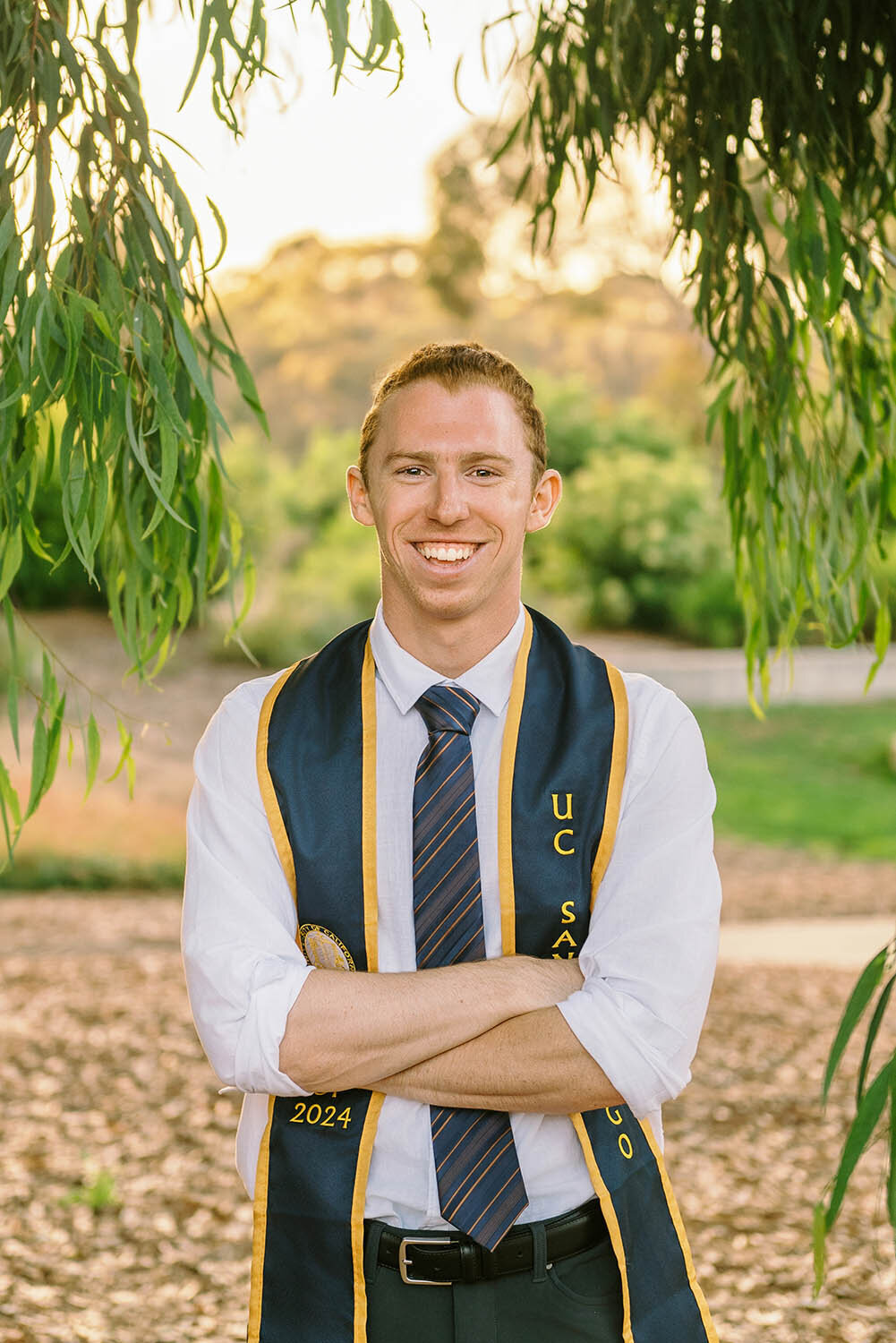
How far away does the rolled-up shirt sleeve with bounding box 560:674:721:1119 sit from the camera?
158 cm

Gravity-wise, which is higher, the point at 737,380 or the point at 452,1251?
the point at 737,380

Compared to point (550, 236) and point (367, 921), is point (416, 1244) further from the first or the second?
point (550, 236)

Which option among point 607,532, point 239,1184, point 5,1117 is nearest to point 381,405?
point 239,1184

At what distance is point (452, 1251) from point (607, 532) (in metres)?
17.1

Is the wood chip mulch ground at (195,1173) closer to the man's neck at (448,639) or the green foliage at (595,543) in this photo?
the man's neck at (448,639)

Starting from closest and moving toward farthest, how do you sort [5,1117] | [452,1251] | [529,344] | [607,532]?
[452,1251] → [5,1117] → [607,532] → [529,344]

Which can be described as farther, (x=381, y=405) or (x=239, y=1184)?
(x=239, y=1184)

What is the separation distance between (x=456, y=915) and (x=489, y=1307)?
Result: 0.45m

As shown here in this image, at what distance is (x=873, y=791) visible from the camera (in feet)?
41.9

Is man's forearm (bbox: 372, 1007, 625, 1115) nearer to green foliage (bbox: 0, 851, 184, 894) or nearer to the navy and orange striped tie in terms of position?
the navy and orange striped tie

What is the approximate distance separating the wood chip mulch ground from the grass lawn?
501cm

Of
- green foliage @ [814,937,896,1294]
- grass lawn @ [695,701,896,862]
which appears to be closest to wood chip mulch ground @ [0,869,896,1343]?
green foliage @ [814,937,896,1294]

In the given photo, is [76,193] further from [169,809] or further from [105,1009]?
[169,809]

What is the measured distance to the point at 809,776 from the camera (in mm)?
13430
